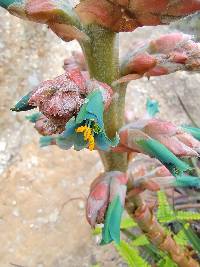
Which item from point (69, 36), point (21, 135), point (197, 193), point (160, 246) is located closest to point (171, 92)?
point (197, 193)

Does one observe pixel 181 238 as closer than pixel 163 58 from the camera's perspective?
No

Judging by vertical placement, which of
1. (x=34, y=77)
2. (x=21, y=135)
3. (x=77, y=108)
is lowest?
(x=21, y=135)

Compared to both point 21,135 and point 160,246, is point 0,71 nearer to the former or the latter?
point 21,135

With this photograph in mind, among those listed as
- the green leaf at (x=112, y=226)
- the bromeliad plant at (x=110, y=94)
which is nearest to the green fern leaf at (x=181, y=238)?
the bromeliad plant at (x=110, y=94)

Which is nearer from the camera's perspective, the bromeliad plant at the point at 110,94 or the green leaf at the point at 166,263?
the bromeliad plant at the point at 110,94

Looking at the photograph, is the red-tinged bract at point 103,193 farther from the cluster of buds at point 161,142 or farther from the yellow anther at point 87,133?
the yellow anther at point 87,133

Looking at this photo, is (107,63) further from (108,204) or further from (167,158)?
(108,204)

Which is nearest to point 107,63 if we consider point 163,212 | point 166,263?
point 163,212

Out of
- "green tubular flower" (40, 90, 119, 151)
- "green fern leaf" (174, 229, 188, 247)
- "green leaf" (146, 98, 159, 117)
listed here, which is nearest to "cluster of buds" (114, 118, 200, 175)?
"green tubular flower" (40, 90, 119, 151)
